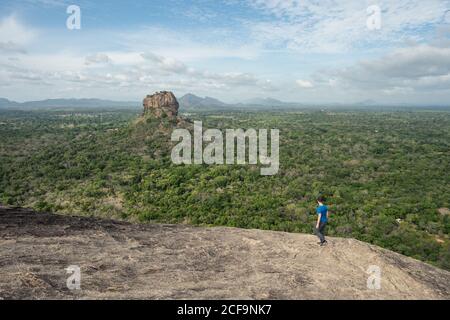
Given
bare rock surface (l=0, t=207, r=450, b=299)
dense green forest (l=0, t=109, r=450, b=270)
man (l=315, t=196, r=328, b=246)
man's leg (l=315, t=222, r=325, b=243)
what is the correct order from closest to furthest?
1. bare rock surface (l=0, t=207, r=450, b=299)
2. man (l=315, t=196, r=328, b=246)
3. man's leg (l=315, t=222, r=325, b=243)
4. dense green forest (l=0, t=109, r=450, b=270)

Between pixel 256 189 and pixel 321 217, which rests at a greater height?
pixel 321 217

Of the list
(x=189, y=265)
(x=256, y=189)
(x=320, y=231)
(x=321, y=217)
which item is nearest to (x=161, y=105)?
(x=256, y=189)

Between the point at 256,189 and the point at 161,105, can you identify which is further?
the point at 161,105

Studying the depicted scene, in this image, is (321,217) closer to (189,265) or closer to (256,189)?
(189,265)

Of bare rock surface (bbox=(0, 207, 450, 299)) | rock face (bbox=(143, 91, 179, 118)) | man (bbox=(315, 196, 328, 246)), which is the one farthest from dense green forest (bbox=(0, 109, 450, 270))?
man (bbox=(315, 196, 328, 246))

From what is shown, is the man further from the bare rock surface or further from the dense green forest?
the dense green forest

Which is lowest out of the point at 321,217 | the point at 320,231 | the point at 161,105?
the point at 320,231

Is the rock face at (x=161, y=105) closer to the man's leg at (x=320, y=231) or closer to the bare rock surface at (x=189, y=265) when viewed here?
the bare rock surface at (x=189, y=265)

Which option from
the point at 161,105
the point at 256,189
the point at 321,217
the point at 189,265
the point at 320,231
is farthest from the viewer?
the point at 161,105
